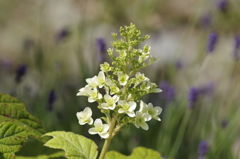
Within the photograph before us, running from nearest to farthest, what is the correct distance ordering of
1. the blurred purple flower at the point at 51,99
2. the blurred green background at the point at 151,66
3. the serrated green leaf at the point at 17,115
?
the serrated green leaf at the point at 17,115 < the blurred purple flower at the point at 51,99 < the blurred green background at the point at 151,66

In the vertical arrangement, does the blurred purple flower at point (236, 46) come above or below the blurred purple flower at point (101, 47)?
above

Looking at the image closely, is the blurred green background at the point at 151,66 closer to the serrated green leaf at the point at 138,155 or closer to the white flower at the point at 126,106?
the serrated green leaf at the point at 138,155

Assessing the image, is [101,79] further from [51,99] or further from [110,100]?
[51,99]

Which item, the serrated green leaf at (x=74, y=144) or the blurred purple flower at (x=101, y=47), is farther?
the blurred purple flower at (x=101, y=47)

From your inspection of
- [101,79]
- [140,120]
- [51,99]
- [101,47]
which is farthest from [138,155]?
[101,47]

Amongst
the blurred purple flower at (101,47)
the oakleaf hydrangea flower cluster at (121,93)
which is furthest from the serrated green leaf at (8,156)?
the blurred purple flower at (101,47)

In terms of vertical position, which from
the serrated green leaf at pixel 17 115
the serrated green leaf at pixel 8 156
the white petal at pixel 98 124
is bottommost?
the serrated green leaf at pixel 8 156
